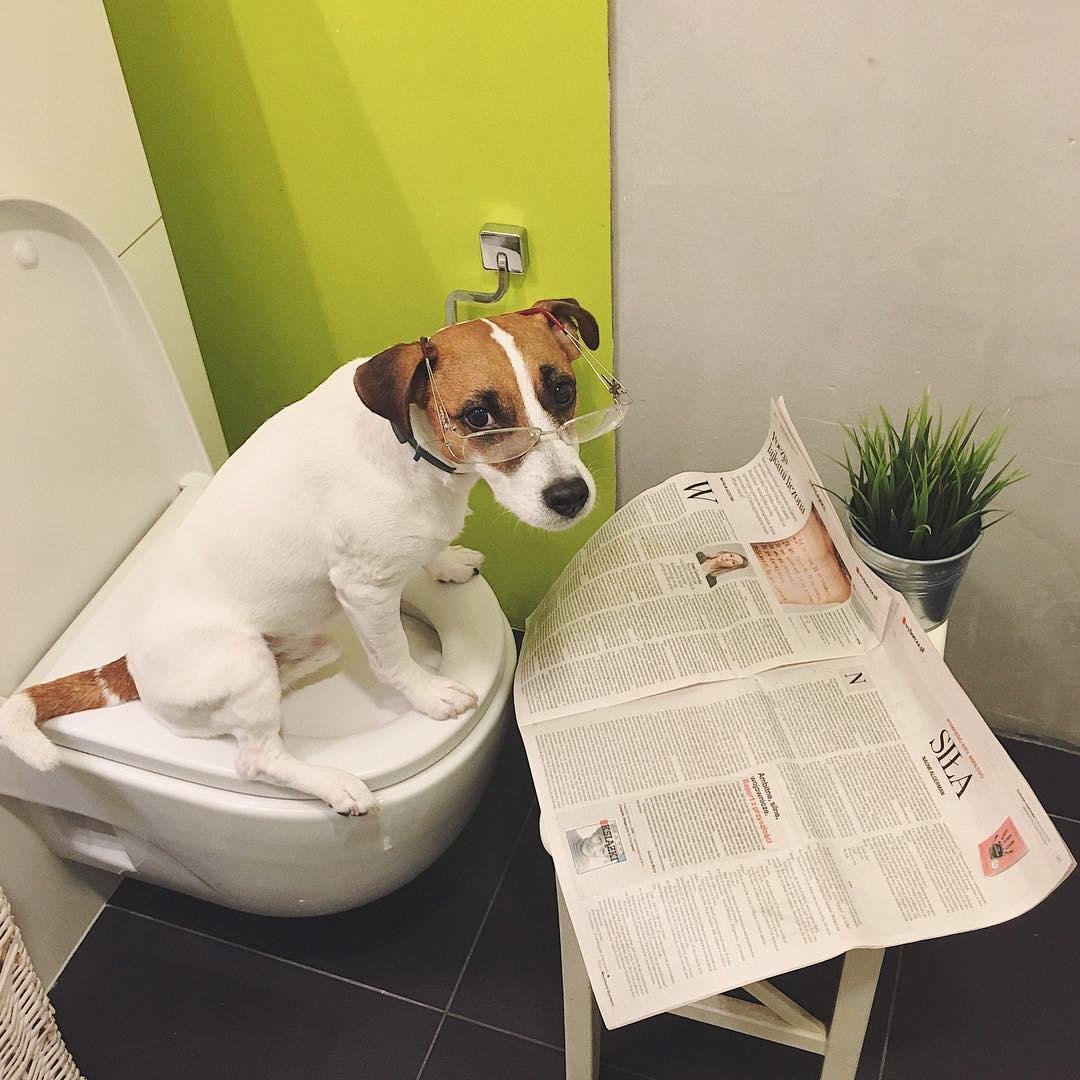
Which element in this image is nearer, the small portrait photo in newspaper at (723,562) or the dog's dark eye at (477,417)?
the dog's dark eye at (477,417)

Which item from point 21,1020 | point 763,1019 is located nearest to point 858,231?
point 763,1019

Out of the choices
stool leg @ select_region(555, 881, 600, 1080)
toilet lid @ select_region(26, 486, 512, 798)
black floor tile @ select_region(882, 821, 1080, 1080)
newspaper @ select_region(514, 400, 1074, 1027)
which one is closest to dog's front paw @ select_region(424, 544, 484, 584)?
toilet lid @ select_region(26, 486, 512, 798)

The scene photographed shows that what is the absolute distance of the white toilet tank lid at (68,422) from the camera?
41.1 inches

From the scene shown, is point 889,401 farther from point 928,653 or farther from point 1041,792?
point 1041,792

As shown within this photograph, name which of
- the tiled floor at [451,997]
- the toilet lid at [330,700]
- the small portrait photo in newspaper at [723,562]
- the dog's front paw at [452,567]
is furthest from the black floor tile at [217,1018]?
the small portrait photo in newspaper at [723,562]

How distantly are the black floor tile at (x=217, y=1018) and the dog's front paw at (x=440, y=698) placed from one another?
0.45m

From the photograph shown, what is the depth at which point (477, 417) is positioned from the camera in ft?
2.98

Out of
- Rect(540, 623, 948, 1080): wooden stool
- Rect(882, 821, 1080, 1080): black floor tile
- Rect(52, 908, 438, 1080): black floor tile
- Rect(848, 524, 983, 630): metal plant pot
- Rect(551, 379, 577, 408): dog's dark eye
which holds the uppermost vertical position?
Rect(551, 379, 577, 408): dog's dark eye

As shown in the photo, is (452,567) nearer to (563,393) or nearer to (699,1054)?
(563,393)

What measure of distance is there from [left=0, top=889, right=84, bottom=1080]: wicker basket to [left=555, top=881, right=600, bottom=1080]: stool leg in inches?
20.4

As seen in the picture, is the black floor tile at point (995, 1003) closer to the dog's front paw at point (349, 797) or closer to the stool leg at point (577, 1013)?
the stool leg at point (577, 1013)

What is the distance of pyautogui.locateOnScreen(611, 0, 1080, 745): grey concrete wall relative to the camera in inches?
37.2

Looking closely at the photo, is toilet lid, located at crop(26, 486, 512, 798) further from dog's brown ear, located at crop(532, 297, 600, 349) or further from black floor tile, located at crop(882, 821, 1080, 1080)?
black floor tile, located at crop(882, 821, 1080, 1080)

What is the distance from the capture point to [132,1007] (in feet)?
4.32
